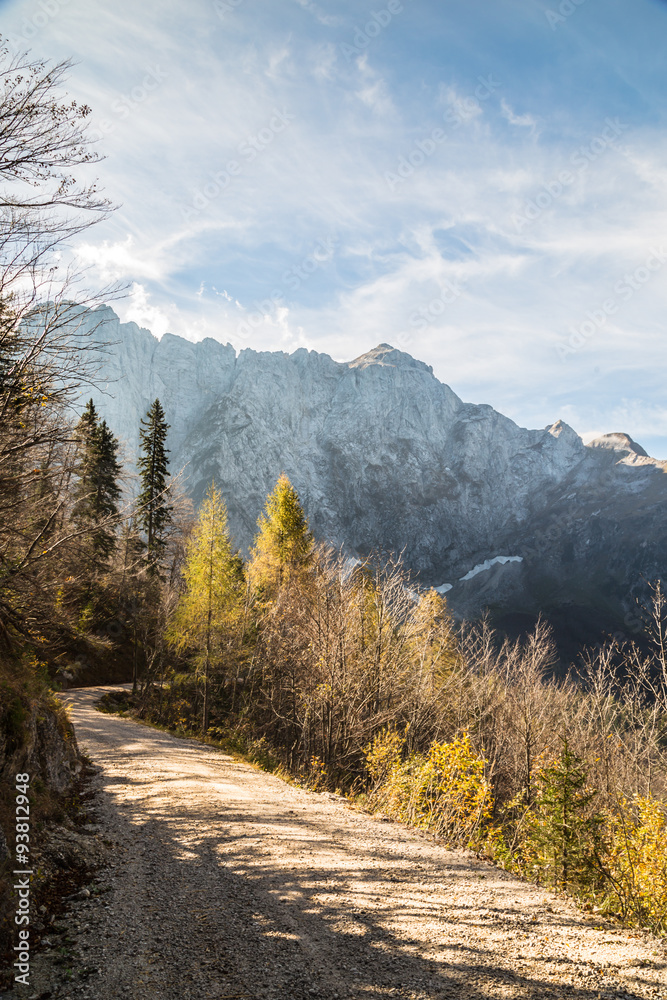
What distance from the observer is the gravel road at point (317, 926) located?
3.64m

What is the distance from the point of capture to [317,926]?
4488 mm

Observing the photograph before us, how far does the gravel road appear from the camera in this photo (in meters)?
3.64

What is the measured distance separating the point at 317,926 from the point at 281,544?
21346 millimetres

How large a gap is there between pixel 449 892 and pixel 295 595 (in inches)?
598

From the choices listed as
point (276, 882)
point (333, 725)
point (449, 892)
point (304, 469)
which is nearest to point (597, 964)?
point (449, 892)

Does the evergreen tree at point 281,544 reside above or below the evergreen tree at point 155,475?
below

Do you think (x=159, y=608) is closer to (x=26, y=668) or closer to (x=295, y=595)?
(x=295, y=595)

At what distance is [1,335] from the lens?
A: 4.89m

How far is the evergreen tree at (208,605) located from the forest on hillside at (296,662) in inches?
3.4

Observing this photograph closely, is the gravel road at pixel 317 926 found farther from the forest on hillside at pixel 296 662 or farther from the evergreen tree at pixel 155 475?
the evergreen tree at pixel 155 475

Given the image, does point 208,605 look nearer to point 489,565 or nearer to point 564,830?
point 564,830

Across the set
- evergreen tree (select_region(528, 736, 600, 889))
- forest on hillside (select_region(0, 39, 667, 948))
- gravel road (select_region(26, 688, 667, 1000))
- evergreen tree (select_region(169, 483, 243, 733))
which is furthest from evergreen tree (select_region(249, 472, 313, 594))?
gravel road (select_region(26, 688, 667, 1000))

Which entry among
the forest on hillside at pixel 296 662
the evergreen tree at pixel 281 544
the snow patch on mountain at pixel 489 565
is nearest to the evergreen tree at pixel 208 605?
the forest on hillside at pixel 296 662

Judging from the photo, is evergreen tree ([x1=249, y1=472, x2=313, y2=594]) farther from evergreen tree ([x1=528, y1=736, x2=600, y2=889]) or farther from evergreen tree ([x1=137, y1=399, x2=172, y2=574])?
evergreen tree ([x1=528, y1=736, x2=600, y2=889])
